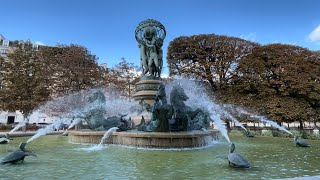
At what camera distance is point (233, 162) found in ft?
26.7

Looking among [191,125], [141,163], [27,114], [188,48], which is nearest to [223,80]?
[188,48]

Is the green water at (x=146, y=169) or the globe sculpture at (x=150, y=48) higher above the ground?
the globe sculpture at (x=150, y=48)

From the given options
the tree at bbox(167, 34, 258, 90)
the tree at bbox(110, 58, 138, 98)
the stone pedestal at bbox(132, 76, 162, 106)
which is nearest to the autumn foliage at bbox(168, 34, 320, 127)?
the tree at bbox(167, 34, 258, 90)

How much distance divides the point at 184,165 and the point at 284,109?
29482 millimetres

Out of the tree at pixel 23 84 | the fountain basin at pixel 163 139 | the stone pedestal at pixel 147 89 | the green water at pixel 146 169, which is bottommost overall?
the green water at pixel 146 169

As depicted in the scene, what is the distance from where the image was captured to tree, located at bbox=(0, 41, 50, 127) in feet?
117

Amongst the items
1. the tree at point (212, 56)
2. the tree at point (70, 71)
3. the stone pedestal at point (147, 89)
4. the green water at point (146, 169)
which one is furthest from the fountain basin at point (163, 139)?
the tree at point (70, 71)

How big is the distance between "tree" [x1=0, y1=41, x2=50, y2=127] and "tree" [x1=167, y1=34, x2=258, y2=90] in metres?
18.5

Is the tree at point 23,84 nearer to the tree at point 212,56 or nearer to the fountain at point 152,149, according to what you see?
the fountain at point 152,149

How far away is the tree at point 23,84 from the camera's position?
3574 centimetres

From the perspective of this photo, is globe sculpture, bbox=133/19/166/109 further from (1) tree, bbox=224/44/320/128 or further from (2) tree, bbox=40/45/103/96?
(2) tree, bbox=40/45/103/96

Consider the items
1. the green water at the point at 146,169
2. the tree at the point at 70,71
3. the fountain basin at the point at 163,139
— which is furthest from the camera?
the tree at the point at 70,71

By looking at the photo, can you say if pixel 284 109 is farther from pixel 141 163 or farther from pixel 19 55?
pixel 19 55

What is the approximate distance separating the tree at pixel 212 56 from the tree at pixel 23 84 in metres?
18.5
